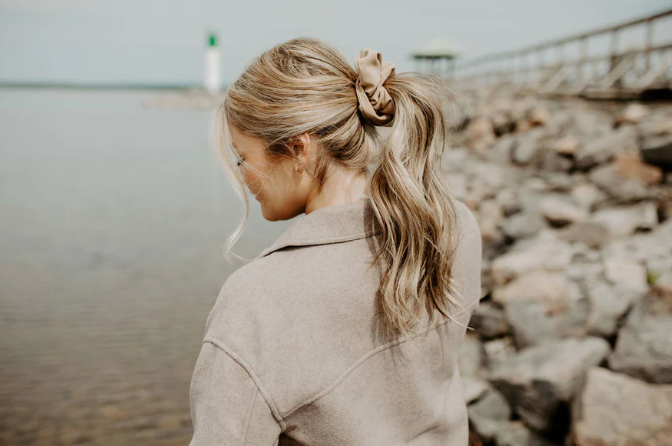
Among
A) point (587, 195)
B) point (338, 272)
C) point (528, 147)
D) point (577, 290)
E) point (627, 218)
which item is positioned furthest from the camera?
point (528, 147)

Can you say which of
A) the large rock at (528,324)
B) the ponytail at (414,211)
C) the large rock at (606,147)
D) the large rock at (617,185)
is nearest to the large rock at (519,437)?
the large rock at (528,324)

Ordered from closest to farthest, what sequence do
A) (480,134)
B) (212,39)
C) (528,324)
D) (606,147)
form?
(528,324)
(606,147)
(480,134)
(212,39)

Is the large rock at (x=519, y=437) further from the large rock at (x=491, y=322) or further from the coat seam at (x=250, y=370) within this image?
the coat seam at (x=250, y=370)

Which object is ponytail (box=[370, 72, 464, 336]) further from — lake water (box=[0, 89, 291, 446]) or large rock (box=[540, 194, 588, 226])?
large rock (box=[540, 194, 588, 226])

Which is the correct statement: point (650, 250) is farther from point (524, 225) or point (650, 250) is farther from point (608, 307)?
point (524, 225)

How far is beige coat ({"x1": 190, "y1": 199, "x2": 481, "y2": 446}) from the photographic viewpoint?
1026mm

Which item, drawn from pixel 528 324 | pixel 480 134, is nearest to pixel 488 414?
pixel 528 324

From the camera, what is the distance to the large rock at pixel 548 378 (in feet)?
8.37

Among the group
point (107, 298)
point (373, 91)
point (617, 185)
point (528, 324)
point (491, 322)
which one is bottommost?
point (107, 298)

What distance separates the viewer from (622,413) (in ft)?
7.14

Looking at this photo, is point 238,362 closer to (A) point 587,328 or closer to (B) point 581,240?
(A) point 587,328

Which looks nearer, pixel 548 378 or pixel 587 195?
pixel 548 378

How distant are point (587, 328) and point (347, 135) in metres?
2.45

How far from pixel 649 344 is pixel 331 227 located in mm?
1983
